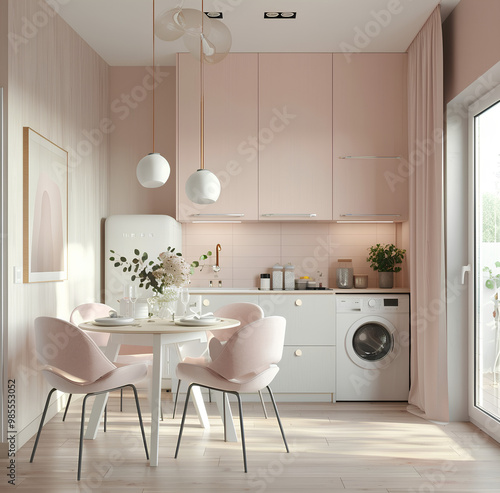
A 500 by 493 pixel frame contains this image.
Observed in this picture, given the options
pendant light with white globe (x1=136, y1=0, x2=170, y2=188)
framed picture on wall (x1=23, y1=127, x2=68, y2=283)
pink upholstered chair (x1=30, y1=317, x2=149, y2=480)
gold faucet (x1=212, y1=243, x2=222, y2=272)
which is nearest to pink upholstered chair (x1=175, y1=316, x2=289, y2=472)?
pink upholstered chair (x1=30, y1=317, x2=149, y2=480)

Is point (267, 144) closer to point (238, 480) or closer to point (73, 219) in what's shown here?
point (73, 219)

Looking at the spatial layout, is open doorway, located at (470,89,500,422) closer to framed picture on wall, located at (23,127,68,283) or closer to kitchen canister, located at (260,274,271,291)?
kitchen canister, located at (260,274,271,291)

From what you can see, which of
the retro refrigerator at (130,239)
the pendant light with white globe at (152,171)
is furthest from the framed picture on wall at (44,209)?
the pendant light with white globe at (152,171)

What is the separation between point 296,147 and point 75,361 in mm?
2613

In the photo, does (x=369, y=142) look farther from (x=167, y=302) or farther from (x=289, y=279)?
(x=167, y=302)

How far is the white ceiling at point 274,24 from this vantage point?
388 centimetres

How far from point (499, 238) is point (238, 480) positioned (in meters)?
2.09

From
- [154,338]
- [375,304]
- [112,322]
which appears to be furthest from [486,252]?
[112,322]

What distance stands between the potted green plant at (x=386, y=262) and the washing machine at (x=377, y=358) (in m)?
0.29

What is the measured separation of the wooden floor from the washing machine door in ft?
1.59

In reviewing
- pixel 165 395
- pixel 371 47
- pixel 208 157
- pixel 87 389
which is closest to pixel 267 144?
pixel 208 157

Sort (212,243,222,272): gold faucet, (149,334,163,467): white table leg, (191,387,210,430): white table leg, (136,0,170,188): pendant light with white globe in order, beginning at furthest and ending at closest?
(212,243,222,272): gold faucet
(191,387,210,430): white table leg
(136,0,170,188): pendant light with white globe
(149,334,163,467): white table leg

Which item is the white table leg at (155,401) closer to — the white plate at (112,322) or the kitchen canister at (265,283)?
the white plate at (112,322)

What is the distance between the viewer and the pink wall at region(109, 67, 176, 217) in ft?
16.9
